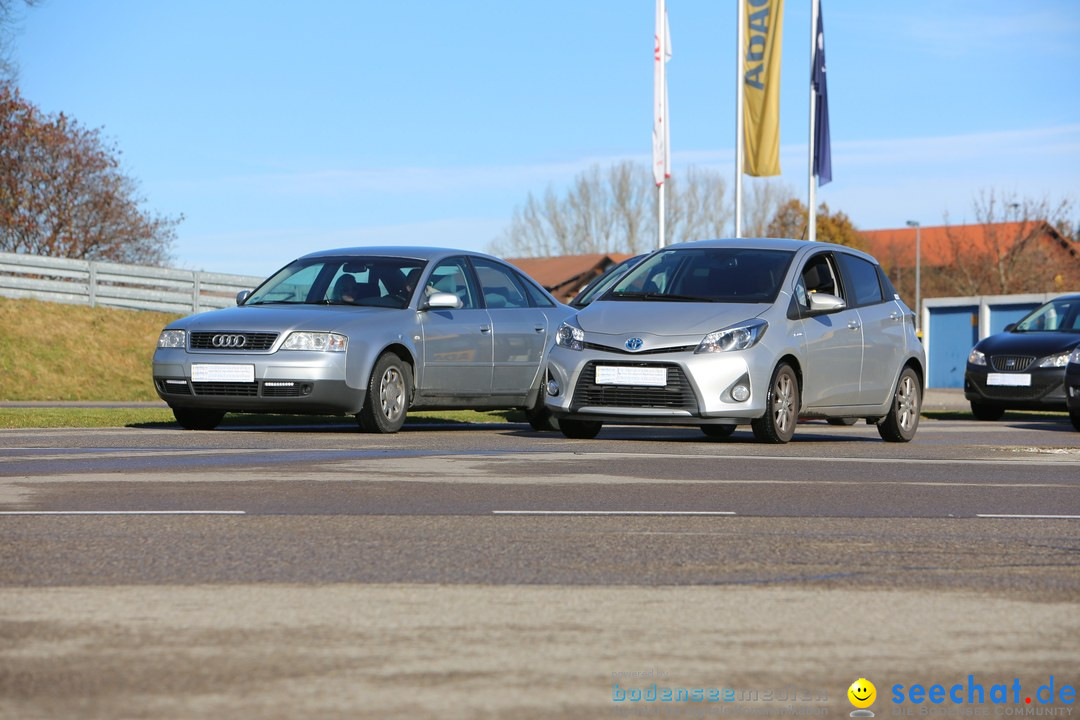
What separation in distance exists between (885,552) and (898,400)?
8336mm

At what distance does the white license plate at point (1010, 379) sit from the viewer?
2153 centimetres

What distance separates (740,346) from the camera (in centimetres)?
1259

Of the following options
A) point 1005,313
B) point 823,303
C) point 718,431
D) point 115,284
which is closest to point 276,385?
point 718,431

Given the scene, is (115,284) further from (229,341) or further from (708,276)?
(708,276)

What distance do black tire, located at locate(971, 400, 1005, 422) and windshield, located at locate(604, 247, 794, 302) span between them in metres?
9.40

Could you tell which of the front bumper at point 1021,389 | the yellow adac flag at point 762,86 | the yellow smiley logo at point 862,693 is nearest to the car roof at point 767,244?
the front bumper at point 1021,389

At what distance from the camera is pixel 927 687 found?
4.17m

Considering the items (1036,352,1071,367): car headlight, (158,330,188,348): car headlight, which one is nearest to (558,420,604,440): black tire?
(158,330,188,348): car headlight

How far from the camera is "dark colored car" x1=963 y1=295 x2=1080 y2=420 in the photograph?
21328 mm

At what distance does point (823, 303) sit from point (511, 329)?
10.0 feet

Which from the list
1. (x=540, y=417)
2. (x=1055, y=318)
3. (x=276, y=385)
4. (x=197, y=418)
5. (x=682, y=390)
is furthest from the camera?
(x=1055, y=318)

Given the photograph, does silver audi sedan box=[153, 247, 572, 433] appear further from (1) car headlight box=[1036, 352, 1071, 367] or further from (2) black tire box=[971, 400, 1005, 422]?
(2) black tire box=[971, 400, 1005, 422]

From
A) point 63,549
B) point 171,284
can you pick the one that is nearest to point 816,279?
point 63,549

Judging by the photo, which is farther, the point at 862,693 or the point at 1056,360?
the point at 1056,360
